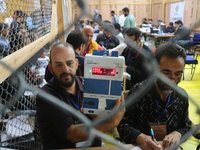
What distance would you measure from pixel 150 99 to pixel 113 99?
13.6 inches

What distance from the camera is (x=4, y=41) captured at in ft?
4.27

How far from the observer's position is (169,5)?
916 centimetres

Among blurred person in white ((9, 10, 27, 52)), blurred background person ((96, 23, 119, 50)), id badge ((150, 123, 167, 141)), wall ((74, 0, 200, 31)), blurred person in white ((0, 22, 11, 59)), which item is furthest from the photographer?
wall ((74, 0, 200, 31))

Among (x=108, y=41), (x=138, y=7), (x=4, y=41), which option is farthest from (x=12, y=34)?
(x=138, y=7)

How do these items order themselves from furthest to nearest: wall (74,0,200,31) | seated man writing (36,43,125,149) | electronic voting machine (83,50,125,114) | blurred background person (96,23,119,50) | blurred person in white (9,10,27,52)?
wall (74,0,200,31), blurred background person (96,23,119,50), blurred person in white (9,10,27,52), seated man writing (36,43,125,149), electronic voting machine (83,50,125,114)

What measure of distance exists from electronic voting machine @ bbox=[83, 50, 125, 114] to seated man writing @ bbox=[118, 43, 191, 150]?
0.28 meters

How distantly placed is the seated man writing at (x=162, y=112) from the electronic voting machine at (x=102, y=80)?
28 cm

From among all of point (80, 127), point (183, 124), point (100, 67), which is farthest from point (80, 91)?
point (183, 124)

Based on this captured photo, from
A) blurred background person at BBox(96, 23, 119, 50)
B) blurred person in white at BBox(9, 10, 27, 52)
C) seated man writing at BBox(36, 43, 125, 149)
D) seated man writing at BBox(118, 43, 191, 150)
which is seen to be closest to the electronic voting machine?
seated man writing at BBox(36, 43, 125, 149)

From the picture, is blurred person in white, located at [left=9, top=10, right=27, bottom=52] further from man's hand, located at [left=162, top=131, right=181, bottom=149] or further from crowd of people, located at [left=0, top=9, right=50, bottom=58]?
man's hand, located at [left=162, top=131, right=181, bottom=149]

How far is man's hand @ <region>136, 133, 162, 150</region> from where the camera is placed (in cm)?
92

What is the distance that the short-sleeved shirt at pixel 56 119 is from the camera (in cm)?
94

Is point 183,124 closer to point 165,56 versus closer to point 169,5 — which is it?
point 165,56

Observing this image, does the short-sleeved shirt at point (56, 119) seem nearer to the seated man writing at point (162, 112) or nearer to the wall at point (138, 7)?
the seated man writing at point (162, 112)
